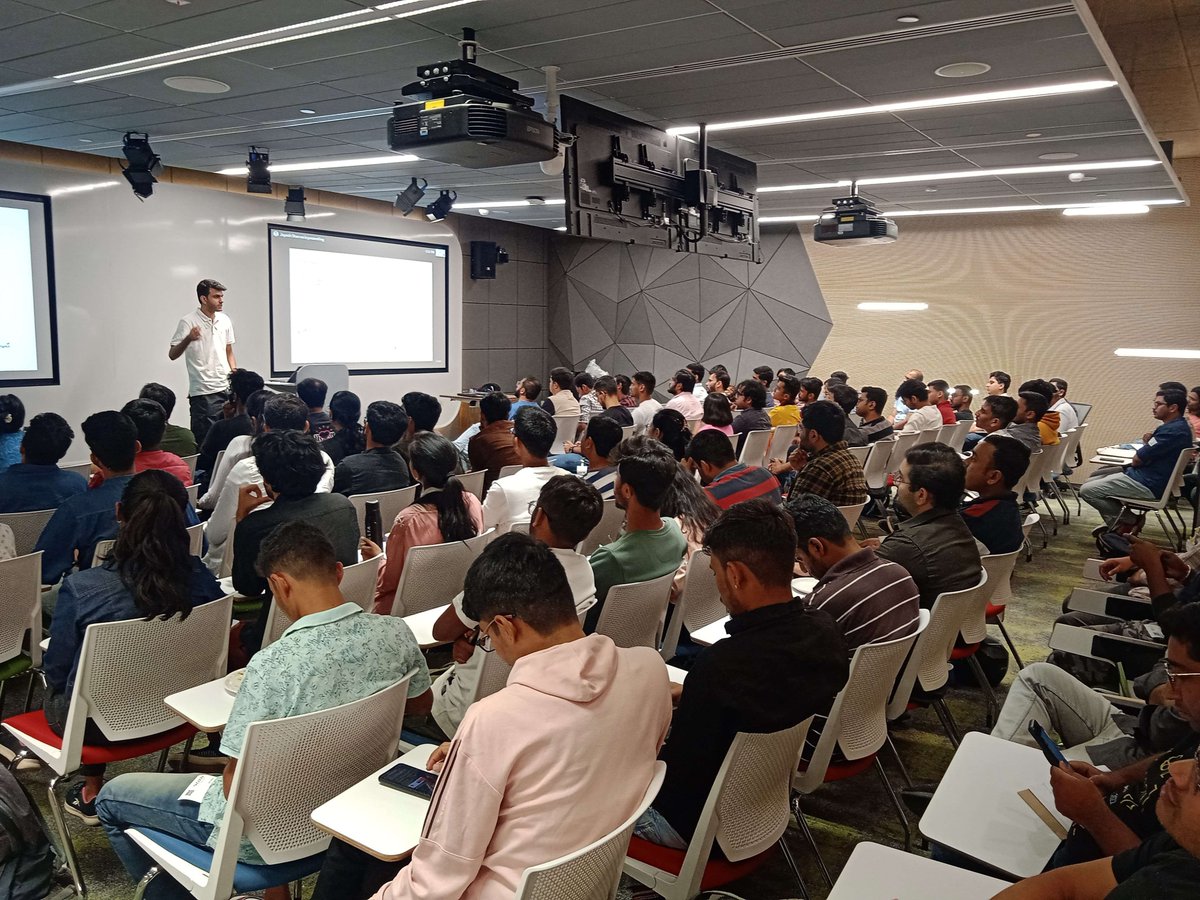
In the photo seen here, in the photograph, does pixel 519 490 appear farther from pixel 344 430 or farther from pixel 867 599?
pixel 344 430

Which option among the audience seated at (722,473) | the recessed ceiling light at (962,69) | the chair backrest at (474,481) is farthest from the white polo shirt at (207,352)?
the recessed ceiling light at (962,69)

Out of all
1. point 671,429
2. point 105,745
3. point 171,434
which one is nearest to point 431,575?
point 105,745

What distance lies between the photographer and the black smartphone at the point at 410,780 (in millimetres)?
1908

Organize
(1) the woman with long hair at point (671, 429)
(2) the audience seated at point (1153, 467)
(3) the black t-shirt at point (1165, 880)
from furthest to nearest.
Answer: (2) the audience seated at point (1153, 467), (1) the woman with long hair at point (671, 429), (3) the black t-shirt at point (1165, 880)

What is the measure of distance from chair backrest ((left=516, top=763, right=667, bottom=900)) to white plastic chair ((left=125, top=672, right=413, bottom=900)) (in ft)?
2.22

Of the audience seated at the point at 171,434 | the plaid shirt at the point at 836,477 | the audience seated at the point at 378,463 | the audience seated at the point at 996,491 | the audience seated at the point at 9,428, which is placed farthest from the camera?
the audience seated at the point at 171,434

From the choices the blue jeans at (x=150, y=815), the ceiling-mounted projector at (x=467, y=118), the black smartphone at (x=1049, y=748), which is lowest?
the blue jeans at (x=150, y=815)

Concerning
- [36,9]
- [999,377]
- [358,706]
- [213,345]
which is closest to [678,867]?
[358,706]

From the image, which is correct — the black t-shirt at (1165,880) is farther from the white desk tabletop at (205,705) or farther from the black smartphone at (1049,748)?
the white desk tabletop at (205,705)

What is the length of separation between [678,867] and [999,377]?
9289 mm

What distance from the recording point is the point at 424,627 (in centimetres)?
307

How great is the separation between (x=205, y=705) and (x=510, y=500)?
1811mm

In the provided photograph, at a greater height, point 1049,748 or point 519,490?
point 519,490

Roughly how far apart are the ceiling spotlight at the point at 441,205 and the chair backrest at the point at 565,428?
127 inches
